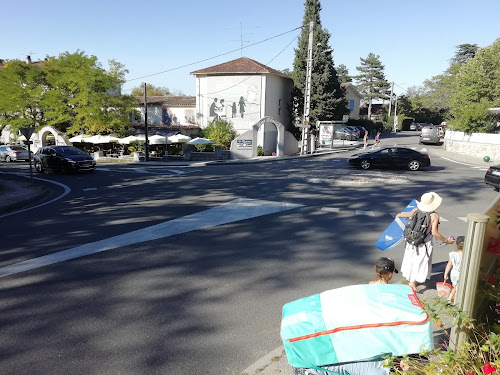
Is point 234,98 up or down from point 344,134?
up

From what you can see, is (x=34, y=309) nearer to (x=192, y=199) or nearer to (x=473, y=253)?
(x=473, y=253)

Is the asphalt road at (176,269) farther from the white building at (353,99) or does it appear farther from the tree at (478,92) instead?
the white building at (353,99)

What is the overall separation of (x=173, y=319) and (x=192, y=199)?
320 inches

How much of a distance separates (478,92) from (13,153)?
43.9 m

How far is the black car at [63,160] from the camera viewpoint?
21.2 metres

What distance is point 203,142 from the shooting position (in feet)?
106

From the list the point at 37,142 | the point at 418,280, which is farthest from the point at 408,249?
the point at 37,142

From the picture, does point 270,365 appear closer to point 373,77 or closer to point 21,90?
point 21,90

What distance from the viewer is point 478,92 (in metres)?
35.1

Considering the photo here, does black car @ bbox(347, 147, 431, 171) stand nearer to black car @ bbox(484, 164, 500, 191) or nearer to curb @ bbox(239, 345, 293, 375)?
black car @ bbox(484, 164, 500, 191)

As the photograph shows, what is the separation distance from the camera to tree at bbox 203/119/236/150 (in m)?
34.9

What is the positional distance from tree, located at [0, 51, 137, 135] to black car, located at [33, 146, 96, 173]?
1208cm

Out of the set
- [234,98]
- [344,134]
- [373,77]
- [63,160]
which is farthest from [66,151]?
[373,77]

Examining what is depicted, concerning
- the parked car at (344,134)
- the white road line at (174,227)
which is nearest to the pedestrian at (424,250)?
the white road line at (174,227)
